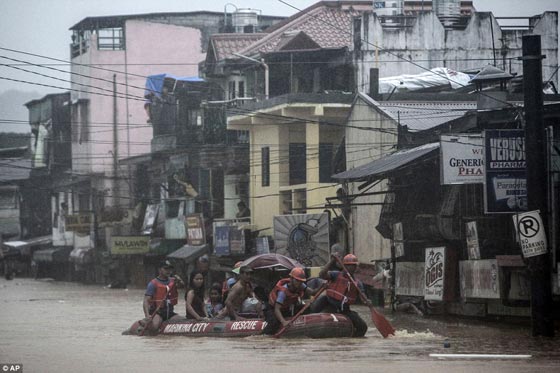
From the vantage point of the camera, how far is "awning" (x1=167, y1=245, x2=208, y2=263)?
2139 inches

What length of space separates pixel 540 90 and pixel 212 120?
34.0 m

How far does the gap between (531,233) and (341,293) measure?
143 inches

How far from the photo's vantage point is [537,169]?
70.3ft

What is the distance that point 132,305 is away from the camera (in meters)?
43.2

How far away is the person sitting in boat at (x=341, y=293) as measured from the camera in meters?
21.8

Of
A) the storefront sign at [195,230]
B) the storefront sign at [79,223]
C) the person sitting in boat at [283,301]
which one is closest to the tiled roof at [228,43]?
the storefront sign at [195,230]

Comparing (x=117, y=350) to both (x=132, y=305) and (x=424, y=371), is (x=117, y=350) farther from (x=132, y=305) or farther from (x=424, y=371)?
(x=132, y=305)

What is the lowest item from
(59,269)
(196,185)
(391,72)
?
(59,269)

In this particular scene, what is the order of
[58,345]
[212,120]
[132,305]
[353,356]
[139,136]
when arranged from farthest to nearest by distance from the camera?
[139,136], [212,120], [132,305], [58,345], [353,356]

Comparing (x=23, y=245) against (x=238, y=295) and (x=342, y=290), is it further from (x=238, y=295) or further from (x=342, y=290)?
(x=342, y=290)

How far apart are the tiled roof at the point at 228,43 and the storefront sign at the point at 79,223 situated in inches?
738

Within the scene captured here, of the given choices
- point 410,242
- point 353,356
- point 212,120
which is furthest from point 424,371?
point 212,120

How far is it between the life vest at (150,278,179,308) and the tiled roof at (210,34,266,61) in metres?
31.3

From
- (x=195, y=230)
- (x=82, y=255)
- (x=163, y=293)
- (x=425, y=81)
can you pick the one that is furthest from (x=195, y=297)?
(x=82, y=255)
